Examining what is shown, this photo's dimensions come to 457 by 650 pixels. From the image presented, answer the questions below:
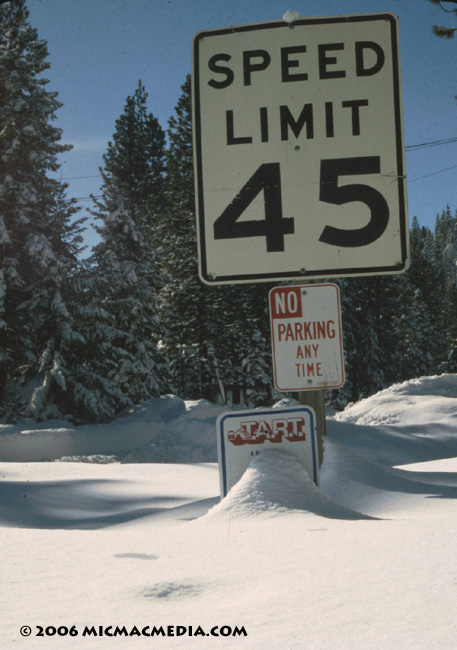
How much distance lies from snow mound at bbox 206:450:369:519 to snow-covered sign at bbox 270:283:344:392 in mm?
393

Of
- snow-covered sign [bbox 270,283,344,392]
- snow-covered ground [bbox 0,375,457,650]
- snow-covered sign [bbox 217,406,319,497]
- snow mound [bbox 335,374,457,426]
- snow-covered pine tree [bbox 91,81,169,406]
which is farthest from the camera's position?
snow-covered pine tree [bbox 91,81,169,406]

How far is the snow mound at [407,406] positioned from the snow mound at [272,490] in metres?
18.4

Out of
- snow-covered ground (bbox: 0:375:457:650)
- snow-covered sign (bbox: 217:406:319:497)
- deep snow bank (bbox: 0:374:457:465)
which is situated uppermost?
snow-covered sign (bbox: 217:406:319:497)

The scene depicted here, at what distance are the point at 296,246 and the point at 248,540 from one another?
3.71 feet

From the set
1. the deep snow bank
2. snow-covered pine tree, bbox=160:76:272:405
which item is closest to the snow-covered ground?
the deep snow bank

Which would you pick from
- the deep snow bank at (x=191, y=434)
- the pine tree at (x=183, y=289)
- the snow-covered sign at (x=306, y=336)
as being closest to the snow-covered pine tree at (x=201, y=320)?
the pine tree at (x=183, y=289)

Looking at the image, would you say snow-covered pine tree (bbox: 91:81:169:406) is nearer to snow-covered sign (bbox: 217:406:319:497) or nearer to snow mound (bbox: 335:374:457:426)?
snow mound (bbox: 335:374:457:426)

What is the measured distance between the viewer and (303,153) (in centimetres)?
260

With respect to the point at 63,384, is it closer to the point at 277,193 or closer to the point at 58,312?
the point at 58,312

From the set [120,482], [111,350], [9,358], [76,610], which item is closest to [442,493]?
[76,610]

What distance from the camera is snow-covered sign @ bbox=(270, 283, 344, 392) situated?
2.81m

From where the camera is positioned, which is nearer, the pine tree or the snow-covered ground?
the snow-covered ground

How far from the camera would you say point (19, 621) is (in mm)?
1831

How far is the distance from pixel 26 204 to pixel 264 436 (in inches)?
835
